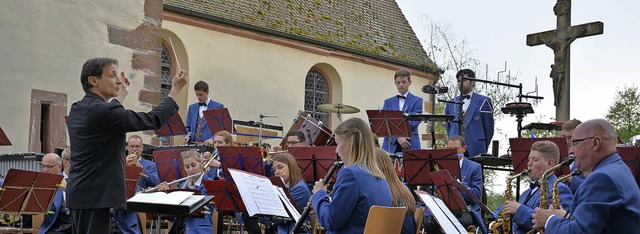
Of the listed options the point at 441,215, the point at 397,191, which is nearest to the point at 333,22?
the point at 441,215

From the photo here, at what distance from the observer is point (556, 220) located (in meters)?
5.53

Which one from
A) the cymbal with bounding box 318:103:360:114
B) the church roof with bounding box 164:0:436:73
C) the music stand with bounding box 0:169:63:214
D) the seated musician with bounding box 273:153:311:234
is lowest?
the music stand with bounding box 0:169:63:214

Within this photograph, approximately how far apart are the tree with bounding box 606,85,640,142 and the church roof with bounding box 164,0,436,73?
5899 mm

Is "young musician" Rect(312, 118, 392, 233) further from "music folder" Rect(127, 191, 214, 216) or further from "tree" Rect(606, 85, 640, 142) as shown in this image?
"tree" Rect(606, 85, 640, 142)

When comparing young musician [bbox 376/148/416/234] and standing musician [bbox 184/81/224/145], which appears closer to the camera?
young musician [bbox 376/148/416/234]

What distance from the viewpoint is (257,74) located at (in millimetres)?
21766

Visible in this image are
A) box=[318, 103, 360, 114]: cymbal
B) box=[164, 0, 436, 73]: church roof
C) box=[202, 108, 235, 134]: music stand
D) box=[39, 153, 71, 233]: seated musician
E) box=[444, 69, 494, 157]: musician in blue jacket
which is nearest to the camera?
box=[39, 153, 71, 233]: seated musician

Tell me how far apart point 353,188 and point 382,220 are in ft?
1.04

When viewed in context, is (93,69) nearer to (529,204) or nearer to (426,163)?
(529,204)

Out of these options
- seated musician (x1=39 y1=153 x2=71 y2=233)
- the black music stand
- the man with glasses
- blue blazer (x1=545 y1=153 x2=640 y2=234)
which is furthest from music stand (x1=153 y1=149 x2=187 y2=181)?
blue blazer (x1=545 y1=153 x2=640 y2=234)

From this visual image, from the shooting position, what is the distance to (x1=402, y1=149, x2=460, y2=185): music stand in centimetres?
980

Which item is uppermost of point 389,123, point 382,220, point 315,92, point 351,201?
point 315,92

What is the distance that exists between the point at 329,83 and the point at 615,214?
19.4 meters

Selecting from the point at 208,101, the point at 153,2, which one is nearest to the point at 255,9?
the point at 153,2
